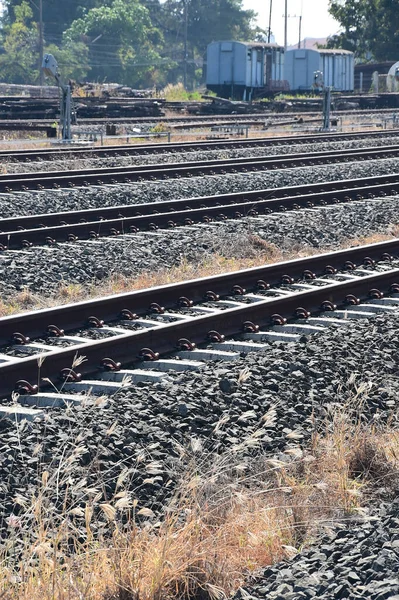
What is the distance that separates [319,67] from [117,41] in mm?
43225

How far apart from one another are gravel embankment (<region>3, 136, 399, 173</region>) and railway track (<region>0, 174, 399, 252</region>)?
6182 millimetres

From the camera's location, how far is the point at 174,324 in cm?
817

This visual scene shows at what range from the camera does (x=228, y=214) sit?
15.1 metres

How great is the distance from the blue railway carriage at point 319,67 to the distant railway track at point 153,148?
32.3m

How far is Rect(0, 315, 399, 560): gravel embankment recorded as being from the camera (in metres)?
5.30

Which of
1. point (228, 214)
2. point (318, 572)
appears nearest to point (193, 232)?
point (228, 214)

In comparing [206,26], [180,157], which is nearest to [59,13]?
Answer: [206,26]

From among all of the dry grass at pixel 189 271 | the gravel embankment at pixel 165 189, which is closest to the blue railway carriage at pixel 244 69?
the gravel embankment at pixel 165 189

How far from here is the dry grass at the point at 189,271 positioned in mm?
10031

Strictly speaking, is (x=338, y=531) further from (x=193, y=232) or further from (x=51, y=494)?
(x=193, y=232)

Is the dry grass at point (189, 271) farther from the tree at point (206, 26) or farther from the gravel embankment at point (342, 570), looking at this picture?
the tree at point (206, 26)

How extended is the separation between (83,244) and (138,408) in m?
6.32

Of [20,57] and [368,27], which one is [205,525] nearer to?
[368,27]

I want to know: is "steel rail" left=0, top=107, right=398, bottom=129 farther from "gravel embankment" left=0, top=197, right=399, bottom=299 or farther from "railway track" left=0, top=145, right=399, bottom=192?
"gravel embankment" left=0, top=197, right=399, bottom=299
